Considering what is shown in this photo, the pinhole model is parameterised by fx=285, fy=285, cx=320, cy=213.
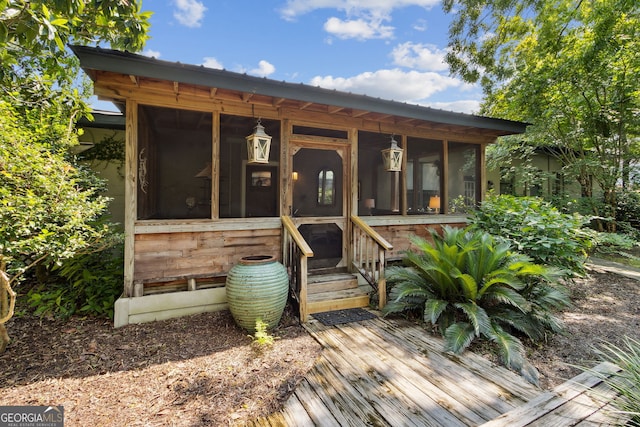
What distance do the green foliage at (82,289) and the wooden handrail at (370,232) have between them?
3029 millimetres

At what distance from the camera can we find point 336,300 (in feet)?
12.3

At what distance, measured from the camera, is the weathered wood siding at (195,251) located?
3338 millimetres

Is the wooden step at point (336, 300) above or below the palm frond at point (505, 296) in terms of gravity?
below

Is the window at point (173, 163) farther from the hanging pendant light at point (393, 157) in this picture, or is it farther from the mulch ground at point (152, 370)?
the hanging pendant light at point (393, 157)

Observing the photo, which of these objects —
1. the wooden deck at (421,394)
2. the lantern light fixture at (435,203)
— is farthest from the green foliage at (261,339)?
the lantern light fixture at (435,203)

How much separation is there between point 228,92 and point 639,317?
5.71 m

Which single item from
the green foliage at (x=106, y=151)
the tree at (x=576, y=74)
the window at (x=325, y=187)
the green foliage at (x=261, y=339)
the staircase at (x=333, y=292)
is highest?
the tree at (x=576, y=74)

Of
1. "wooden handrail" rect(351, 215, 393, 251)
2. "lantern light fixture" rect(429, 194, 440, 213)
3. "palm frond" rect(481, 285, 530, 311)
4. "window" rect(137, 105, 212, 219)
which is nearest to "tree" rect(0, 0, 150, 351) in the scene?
"window" rect(137, 105, 212, 219)

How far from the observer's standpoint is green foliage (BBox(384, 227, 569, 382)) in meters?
2.80

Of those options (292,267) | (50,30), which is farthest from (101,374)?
(50,30)

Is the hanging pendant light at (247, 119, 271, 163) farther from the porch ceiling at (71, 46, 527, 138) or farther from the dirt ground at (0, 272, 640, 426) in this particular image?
the dirt ground at (0, 272, 640, 426)

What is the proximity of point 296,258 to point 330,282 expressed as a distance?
70 centimetres

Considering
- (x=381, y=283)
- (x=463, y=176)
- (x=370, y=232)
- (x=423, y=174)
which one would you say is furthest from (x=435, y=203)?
(x=381, y=283)

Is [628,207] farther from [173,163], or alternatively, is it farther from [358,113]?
[173,163]
